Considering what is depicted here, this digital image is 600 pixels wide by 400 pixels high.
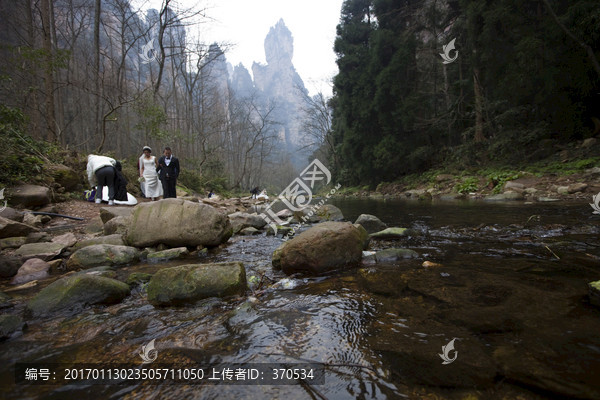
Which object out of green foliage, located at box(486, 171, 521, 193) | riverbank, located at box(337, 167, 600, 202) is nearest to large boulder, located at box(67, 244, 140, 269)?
riverbank, located at box(337, 167, 600, 202)

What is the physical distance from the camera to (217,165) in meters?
23.0

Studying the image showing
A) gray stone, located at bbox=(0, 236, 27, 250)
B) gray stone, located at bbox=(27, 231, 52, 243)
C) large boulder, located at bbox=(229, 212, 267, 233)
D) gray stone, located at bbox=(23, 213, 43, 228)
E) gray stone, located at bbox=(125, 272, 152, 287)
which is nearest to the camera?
gray stone, located at bbox=(125, 272, 152, 287)

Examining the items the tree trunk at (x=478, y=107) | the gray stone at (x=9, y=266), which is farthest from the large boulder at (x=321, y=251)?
the tree trunk at (x=478, y=107)

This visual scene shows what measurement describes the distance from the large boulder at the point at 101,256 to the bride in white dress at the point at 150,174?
13.7ft

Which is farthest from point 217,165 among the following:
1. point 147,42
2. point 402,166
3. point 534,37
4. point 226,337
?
point 226,337

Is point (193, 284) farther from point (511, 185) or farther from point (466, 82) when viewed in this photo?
point (466, 82)

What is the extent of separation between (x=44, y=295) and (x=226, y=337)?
180 cm

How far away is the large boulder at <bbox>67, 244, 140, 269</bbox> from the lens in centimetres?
350

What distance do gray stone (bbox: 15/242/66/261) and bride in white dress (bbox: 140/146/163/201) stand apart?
3.85 metres

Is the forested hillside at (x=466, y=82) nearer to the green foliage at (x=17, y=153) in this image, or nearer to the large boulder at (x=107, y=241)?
the large boulder at (x=107, y=241)

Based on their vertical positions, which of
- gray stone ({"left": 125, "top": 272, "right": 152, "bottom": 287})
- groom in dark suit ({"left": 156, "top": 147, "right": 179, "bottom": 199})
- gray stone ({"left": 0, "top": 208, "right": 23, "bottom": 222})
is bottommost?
gray stone ({"left": 125, "top": 272, "right": 152, "bottom": 287})

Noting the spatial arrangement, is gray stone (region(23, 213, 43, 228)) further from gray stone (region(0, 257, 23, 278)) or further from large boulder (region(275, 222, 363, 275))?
large boulder (region(275, 222, 363, 275))

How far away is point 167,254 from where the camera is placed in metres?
4.08

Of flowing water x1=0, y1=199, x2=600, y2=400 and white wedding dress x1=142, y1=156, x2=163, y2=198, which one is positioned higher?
white wedding dress x1=142, y1=156, x2=163, y2=198
